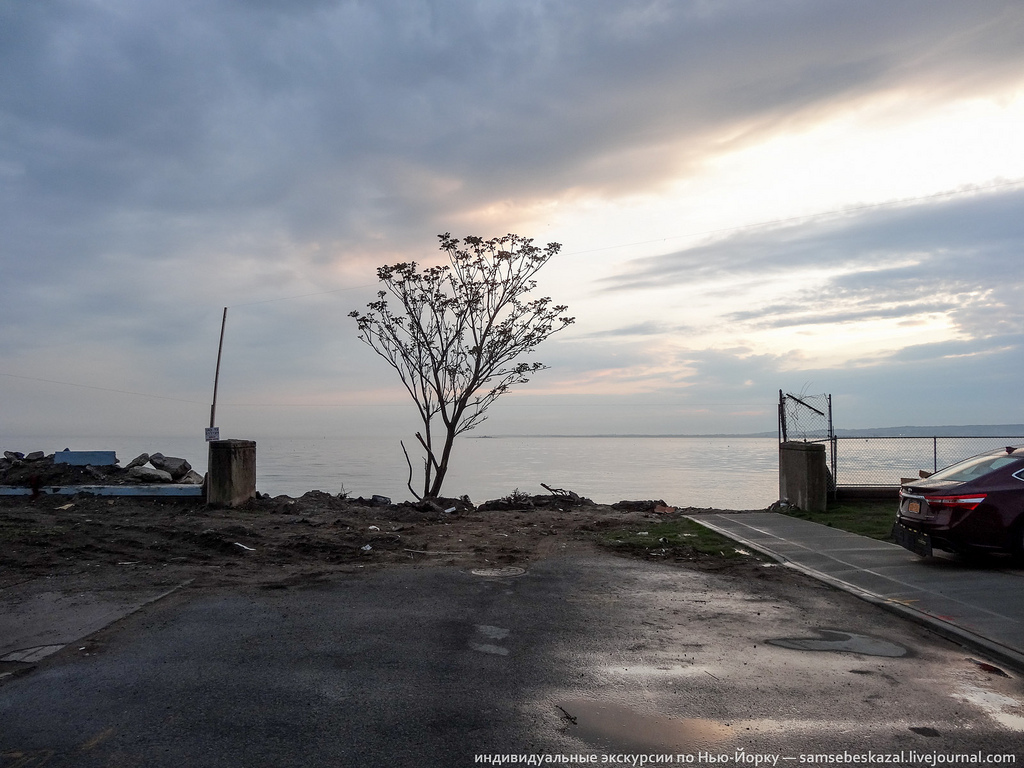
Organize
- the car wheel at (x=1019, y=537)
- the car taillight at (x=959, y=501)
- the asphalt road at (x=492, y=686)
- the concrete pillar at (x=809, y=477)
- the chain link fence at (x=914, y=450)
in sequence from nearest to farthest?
1. the asphalt road at (x=492, y=686)
2. the car wheel at (x=1019, y=537)
3. the car taillight at (x=959, y=501)
4. the concrete pillar at (x=809, y=477)
5. the chain link fence at (x=914, y=450)

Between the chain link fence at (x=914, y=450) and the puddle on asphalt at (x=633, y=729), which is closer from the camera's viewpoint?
the puddle on asphalt at (x=633, y=729)

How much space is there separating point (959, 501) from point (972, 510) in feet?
0.59

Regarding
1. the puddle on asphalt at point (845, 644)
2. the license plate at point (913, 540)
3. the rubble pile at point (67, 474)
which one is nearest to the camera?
the puddle on asphalt at point (845, 644)

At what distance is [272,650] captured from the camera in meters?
5.87

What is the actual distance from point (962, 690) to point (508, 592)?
4.37 m

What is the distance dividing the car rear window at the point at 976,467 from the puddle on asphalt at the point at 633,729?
7.01 m

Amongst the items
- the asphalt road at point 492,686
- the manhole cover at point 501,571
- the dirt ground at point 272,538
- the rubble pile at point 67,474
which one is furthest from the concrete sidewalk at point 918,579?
the rubble pile at point 67,474

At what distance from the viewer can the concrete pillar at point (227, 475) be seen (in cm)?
1462

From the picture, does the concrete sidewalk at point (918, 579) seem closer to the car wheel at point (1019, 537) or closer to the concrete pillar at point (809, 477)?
the car wheel at point (1019, 537)

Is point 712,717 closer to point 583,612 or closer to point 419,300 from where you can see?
point 583,612

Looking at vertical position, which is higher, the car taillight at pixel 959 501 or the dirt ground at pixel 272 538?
the car taillight at pixel 959 501

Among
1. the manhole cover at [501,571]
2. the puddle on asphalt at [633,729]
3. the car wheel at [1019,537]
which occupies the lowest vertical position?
the puddle on asphalt at [633,729]

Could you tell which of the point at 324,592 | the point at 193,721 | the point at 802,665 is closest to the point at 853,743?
the point at 802,665

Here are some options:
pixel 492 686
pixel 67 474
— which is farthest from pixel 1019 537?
pixel 67 474
